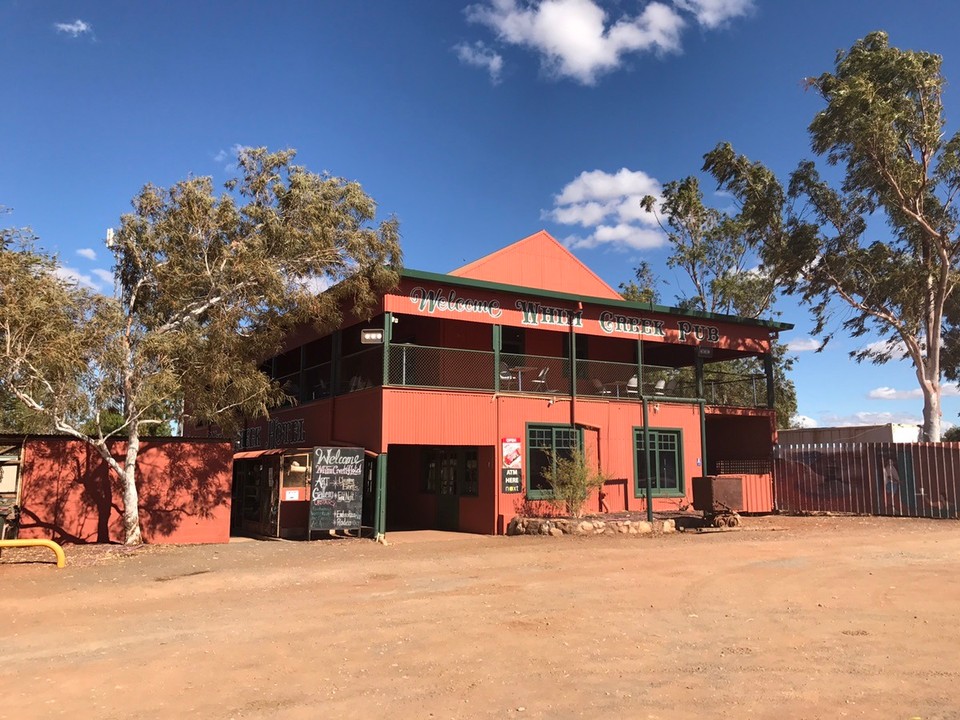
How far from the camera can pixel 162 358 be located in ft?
47.7

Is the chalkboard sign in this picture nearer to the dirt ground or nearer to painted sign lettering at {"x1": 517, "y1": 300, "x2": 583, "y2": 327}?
the dirt ground

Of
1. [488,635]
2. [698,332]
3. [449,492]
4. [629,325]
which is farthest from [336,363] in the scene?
[488,635]

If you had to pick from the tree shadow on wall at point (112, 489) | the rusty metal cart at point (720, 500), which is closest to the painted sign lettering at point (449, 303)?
the tree shadow on wall at point (112, 489)

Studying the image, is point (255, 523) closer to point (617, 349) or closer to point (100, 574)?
point (100, 574)

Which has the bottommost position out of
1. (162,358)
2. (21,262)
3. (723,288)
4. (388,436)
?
(388,436)

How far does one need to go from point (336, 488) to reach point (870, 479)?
596 inches

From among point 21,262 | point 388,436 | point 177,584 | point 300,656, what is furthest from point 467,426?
point 300,656

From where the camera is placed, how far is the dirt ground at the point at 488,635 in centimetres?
521

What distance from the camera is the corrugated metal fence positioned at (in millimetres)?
19297

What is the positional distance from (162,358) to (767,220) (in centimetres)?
2184

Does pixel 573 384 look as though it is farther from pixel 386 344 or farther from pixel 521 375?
pixel 386 344

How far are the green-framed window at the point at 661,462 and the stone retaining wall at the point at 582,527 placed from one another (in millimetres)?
3100

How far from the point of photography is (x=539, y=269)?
23.6 meters

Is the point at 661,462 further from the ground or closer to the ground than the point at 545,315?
closer to the ground
